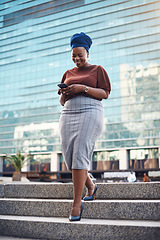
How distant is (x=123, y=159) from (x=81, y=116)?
37.3 m

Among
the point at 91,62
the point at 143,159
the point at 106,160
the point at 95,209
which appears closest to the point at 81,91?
the point at 95,209

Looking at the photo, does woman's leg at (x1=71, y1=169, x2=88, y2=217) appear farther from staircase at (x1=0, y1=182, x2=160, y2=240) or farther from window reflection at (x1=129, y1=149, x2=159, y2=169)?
window reflection at (x1=129, y1=149, x2=159, y2=169)

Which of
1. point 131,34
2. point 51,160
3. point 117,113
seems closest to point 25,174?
point 51,160

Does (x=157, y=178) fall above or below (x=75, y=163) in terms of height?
below

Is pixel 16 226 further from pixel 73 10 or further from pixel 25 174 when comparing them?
pixel 73 10

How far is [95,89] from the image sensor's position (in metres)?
2.44

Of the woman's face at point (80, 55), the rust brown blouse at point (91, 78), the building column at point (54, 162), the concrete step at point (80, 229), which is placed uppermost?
the woman's face at point (80, 55)

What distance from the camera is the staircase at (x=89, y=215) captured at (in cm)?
193

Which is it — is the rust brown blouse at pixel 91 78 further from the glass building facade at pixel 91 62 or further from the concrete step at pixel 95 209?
the glass building facade at pixel 91 62

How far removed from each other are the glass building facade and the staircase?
36423mm

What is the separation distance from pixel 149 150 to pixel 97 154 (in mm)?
8446

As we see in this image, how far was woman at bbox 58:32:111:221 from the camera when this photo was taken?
2.19m

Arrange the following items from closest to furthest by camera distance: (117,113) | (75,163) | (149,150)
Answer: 1. (75,163)
2. (149,150)
3. (117,113)

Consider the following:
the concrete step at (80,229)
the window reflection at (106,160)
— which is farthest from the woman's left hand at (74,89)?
the window reflection at (106,160)
